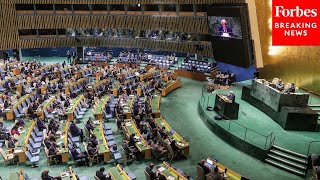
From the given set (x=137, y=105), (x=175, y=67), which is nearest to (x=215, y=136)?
(x=137, y=105)

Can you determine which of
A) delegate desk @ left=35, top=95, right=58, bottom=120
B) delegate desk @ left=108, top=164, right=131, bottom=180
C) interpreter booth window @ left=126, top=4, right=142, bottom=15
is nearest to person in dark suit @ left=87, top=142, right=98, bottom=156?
delegate desk @ left=108, top=164, right=131, bottom=180

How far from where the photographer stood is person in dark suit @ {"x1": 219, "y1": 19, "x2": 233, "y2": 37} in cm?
1984

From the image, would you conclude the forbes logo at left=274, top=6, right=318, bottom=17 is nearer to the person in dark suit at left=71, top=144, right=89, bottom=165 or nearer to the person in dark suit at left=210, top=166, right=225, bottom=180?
the person in dark suit at left=210, top=166, right=225, bottom=180

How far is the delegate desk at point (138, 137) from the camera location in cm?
1360

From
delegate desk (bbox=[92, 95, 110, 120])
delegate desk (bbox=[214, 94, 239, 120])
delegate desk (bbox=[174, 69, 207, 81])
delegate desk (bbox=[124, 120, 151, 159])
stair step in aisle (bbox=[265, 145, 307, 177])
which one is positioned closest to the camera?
stair step in aisle (bbox=[265, 145, 307, 177])

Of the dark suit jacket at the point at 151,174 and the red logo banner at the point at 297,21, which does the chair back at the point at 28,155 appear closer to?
the dark suit jacket at the point at 151,174

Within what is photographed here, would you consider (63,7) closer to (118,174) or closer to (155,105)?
(155,105)

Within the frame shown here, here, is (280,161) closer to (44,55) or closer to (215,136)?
(215,136)

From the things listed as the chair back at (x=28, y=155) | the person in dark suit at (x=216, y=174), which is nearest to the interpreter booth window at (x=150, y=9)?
the chair back at (x=28, y=155)

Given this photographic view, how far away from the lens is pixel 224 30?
20297mm

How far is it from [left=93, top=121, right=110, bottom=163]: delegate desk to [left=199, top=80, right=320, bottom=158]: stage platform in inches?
218

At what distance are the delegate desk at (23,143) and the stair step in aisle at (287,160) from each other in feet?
31.9

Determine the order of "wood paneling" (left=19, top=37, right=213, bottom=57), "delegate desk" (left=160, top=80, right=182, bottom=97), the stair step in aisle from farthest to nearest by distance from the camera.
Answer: "wood paneling" (left=19, top=37, right=213, bottom=57)
"delegate desk" (left=160, top=80, right=182, bottom=97)
the stair step in aisle

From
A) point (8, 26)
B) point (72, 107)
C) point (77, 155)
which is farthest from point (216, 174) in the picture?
point (8, 26)
